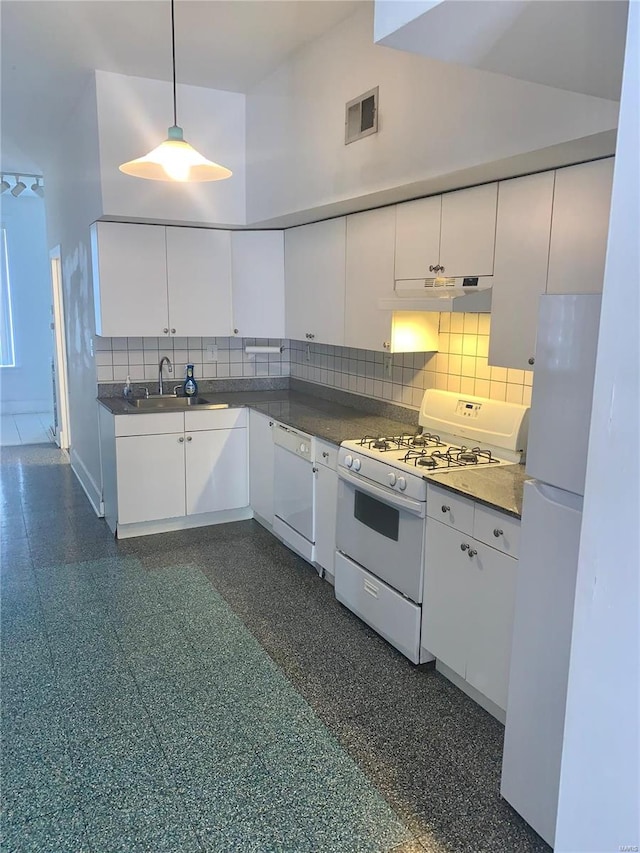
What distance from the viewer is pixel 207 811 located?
2014mm

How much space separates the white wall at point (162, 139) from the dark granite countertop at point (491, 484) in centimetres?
267

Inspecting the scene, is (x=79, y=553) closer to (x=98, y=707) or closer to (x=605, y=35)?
(x=98, y=707)

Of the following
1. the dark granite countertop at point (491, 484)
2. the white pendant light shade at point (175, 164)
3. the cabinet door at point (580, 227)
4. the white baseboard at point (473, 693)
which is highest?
the white pendant light shade at point (175, 164)

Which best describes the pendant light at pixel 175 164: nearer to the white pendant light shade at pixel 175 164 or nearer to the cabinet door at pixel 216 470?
the white pendant light shade at pixel 175 164

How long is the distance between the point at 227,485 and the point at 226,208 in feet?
6.47

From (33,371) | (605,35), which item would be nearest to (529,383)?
(605,35)

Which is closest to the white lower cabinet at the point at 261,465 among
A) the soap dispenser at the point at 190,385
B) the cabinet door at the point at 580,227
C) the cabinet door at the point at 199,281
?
the soap dispenser at the point at 190,385

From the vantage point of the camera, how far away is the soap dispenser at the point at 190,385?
4.87 meters

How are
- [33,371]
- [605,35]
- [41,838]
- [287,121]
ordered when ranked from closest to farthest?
[605,35]
[41,838]
[287,121]
[33,371]

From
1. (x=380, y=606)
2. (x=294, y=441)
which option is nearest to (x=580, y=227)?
(x=380, y=606)

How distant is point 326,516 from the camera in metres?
3.56

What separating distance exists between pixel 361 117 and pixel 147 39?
1.27m

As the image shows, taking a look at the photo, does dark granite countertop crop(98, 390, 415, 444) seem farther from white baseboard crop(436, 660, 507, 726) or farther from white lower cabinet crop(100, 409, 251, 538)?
white baseboard crop(436, 660, 507, 726)

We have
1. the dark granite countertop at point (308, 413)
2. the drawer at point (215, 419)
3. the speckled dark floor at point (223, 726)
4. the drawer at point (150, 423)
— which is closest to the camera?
the speckled dark floor at point (223, 726)
